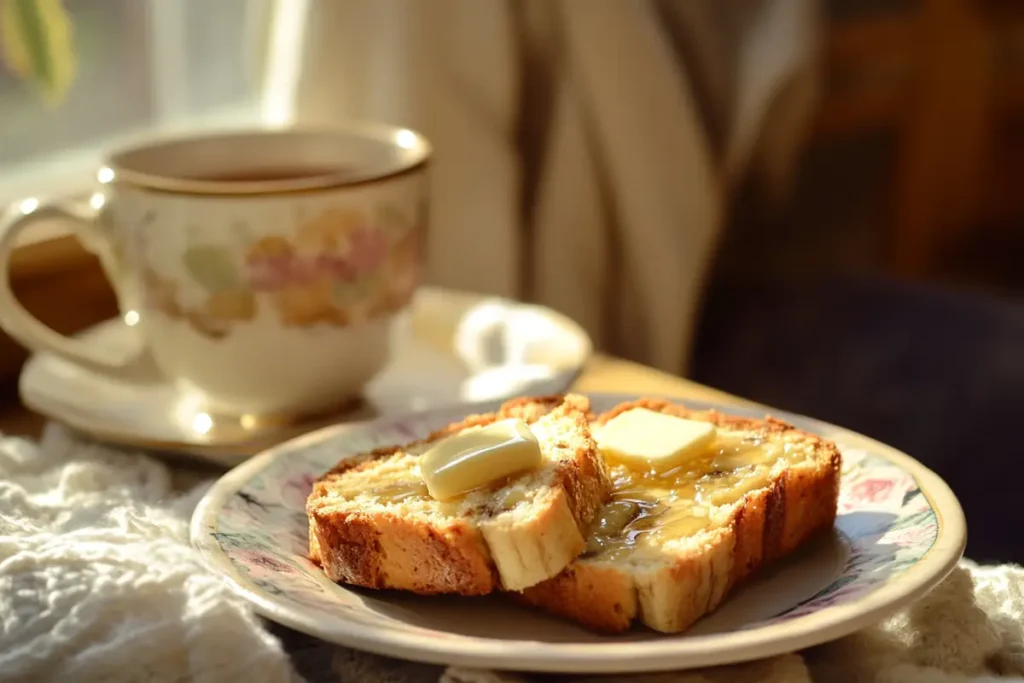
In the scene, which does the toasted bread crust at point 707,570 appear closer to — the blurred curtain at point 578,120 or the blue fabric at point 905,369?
the blue fabric at point 905,369

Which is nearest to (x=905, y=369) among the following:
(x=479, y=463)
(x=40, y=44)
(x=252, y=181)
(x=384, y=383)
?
(x=384, y=383)

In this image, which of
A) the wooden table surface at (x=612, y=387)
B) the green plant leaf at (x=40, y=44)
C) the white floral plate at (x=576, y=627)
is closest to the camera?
the white floral plate at (x=576, y=627)

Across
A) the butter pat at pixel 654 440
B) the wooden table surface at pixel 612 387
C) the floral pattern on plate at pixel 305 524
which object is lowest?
the wooden table surface at pixel 612 387

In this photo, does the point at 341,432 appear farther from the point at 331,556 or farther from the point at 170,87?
the point at 170,87

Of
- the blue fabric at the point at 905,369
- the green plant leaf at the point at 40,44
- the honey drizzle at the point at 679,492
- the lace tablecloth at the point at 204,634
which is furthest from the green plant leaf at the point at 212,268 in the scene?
the blue fabric at the point at 905,369

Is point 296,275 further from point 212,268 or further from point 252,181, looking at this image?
point 252,181

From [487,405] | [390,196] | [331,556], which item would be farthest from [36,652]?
[390,196]

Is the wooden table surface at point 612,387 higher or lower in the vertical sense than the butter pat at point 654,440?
lower
